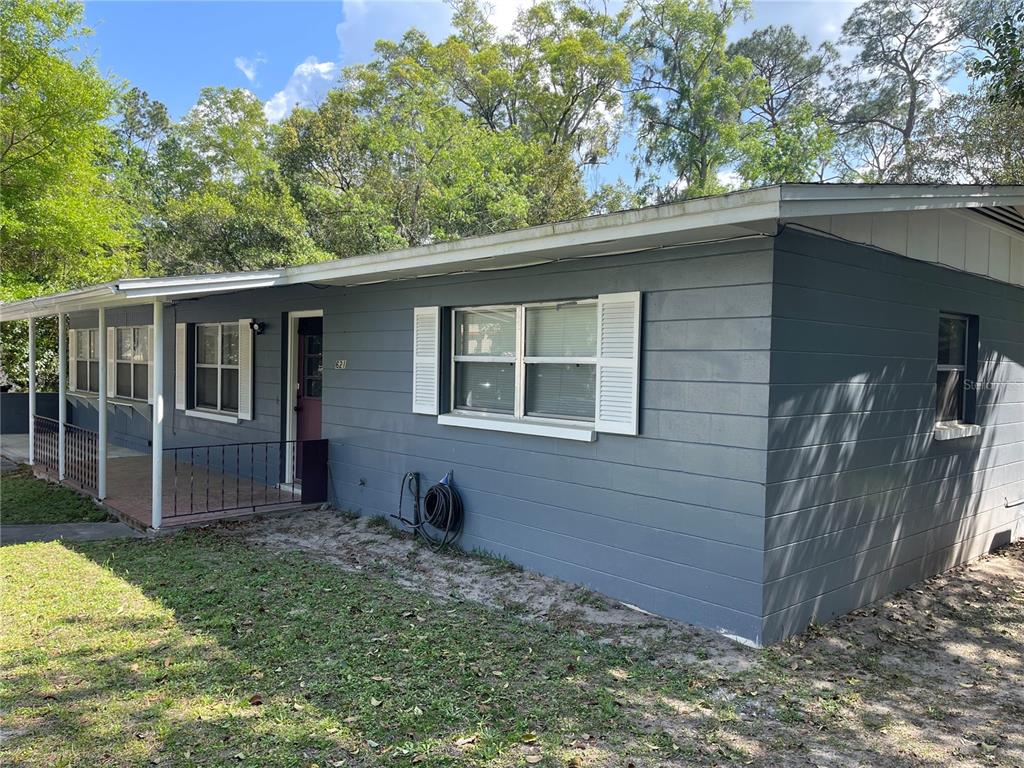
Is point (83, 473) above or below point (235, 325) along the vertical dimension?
below

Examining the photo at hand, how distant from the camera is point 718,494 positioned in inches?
166

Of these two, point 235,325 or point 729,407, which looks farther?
point 235,325

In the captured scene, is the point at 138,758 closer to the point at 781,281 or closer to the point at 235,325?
the point at 781,281

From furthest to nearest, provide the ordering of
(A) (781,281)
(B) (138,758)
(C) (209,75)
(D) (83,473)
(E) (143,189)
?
1. (C) (209,75)
2. (E) (143,189)
3. (D) (83,473)
4. (A) (781,281)
5. (B) (138,758)

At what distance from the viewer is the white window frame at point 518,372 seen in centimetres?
514

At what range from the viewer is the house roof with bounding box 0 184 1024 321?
3.64 meters

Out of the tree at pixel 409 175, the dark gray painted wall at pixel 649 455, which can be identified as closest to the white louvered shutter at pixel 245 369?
the dark gray painted wall at pixel 649 455

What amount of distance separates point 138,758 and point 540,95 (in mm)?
25968

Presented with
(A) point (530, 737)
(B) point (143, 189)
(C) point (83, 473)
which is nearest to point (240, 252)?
(B) point (143, 189)

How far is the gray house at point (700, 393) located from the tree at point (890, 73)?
2099 cm

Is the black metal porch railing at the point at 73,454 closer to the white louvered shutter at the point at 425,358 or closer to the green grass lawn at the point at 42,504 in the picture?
the green grass lawn at the point at 42,504

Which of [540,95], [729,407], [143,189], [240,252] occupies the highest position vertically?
[540,95]

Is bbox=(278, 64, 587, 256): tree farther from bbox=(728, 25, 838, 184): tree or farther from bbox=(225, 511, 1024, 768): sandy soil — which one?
bbox=(225, 511, 1024, 768): sandy soil

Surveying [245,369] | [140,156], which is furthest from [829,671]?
[140,156]
